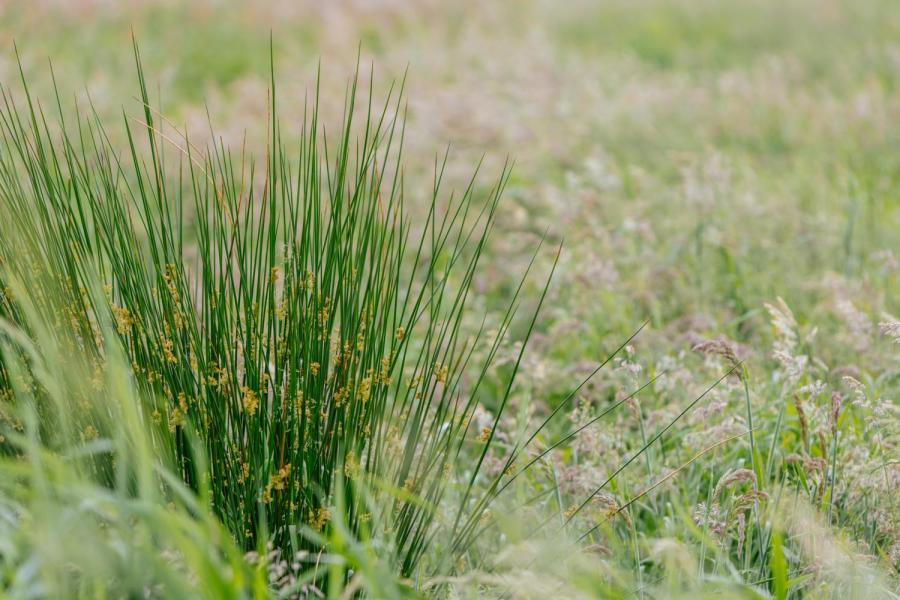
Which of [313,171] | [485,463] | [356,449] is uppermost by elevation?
[313,171]

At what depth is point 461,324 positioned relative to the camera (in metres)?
3.32

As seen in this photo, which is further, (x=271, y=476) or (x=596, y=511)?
(x=596, y=511)

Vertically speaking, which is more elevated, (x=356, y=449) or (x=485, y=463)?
(x=356, y=449)

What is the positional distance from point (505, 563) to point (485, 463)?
0.44 meters

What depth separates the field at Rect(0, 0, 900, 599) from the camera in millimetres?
1406

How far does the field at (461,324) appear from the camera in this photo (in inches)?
55.4

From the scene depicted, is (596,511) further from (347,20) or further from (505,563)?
(347,20)

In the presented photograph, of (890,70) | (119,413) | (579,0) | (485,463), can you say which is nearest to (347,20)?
(579,0)

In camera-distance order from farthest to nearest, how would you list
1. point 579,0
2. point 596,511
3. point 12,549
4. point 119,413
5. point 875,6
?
point 579,0 < point 875,6 < point 596,511 < point 119,413 < point 12,549

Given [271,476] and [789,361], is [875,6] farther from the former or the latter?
[271,476]

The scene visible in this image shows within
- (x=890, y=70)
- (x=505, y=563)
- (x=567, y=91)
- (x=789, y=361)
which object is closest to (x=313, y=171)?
(x=505, y=563)

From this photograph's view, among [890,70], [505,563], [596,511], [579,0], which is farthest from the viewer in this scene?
[579,0]

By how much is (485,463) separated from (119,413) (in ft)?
3.10

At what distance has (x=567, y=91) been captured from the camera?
19.6 ft
